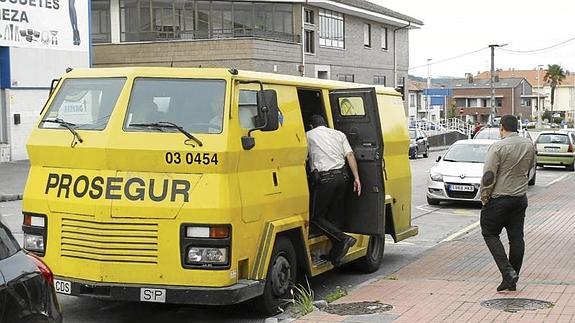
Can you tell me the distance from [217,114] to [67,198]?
1517mm

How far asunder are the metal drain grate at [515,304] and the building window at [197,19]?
34.5 metres

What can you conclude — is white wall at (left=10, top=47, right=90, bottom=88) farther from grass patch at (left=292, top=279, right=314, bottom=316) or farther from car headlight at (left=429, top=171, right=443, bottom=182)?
grass patch at (left=292, top=279, right=314, bottom=316)

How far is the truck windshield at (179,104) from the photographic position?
24.6ft

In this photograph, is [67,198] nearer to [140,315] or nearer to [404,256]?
[140,315]

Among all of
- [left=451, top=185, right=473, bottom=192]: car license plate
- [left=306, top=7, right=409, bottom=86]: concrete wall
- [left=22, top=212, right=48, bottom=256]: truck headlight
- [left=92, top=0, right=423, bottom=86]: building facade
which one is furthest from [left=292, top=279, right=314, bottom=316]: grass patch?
[left=306, top=7, right=409, bottom=86]: concrete wall

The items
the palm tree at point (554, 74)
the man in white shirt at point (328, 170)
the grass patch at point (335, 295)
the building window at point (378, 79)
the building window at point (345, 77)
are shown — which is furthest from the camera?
the palm tree at point (554, 74)

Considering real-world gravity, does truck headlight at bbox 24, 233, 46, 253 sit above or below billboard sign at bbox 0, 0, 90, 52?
below

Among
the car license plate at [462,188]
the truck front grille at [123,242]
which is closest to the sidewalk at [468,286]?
the truck front grille at [123,242]

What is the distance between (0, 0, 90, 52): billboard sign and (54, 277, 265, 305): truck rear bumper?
20.0m

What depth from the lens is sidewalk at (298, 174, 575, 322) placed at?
25.0 feet

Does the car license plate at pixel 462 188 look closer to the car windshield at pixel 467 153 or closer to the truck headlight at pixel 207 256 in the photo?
the car windshield at pixel 467 153

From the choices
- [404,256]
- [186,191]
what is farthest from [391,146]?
[186,191]

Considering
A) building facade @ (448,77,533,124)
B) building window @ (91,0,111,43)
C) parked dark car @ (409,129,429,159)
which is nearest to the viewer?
parked dark car @ (409,129,429,159)

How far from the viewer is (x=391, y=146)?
11.0m
